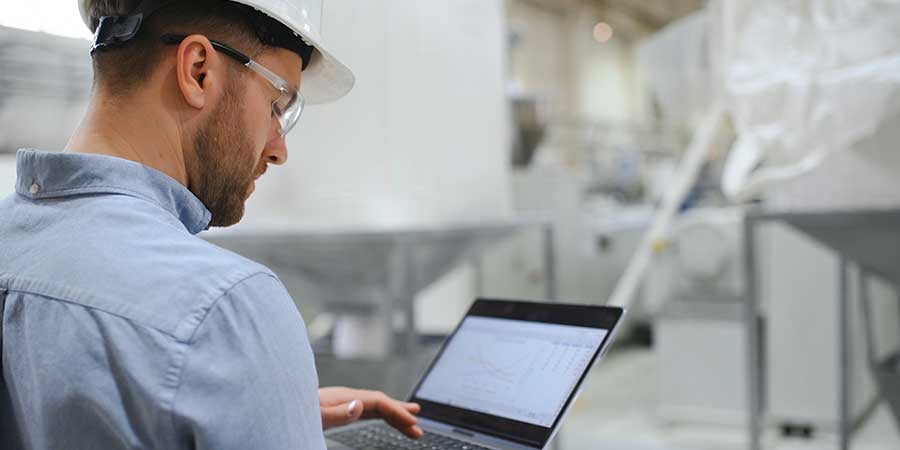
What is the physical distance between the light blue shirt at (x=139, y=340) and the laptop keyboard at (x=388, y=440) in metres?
0.28

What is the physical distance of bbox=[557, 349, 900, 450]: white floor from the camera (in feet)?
7.98

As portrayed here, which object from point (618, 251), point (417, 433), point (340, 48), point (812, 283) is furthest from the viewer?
point (618, 251)

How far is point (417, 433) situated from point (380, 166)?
806 mm

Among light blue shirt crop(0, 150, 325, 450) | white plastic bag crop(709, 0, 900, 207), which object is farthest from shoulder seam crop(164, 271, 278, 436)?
white plastic bag crop(709, 0, 900, 207)

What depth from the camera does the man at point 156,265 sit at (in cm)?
45

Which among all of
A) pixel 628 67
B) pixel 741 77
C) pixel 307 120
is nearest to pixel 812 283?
pixel 741 77

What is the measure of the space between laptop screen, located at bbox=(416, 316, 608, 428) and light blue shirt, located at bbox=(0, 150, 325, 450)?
29 centimetres

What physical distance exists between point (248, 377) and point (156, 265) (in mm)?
86

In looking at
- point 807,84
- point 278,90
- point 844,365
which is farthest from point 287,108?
point 844,365

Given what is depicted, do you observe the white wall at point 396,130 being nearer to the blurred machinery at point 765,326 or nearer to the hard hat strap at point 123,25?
the hard hat strap at point 123,25

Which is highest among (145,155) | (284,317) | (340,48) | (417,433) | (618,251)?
(340,48)

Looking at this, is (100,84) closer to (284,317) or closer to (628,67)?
(284,317)

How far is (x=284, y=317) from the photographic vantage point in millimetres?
493

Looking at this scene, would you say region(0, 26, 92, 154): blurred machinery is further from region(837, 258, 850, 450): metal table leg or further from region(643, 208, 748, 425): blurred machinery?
region(643, 208, 748, 425): blurred machinery
